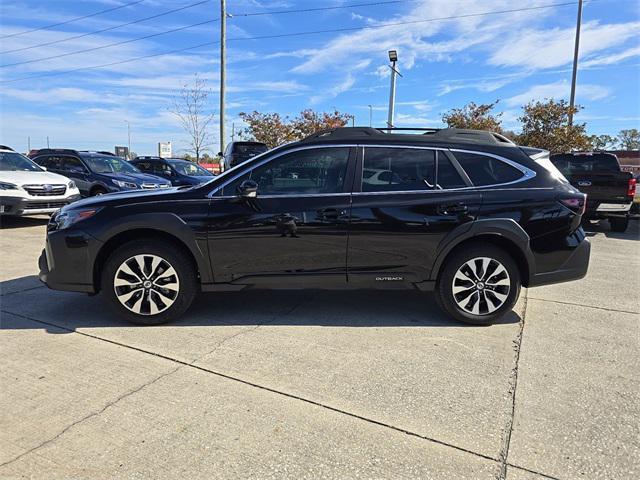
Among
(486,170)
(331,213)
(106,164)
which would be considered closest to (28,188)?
(106,164)

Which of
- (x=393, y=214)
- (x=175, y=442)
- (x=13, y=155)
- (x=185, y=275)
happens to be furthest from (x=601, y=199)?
(x=13, y=155)

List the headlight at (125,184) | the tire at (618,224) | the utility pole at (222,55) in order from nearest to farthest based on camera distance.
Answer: the tire at (618,224) < the headlight at (125,184) < the utility pole at (222,55)

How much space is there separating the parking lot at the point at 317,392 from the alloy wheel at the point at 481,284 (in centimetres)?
25

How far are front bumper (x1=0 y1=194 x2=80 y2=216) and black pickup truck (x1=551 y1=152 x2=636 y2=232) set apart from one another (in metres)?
11.2

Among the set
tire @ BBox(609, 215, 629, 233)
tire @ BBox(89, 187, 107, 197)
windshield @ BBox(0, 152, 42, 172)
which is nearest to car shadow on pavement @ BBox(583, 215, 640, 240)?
tire @ BBox(609, 215, 629, 233)

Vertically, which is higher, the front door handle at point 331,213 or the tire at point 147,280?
the front door handle at point 331,213

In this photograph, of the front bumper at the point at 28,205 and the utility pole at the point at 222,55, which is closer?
the front bumper at the point at 28,205

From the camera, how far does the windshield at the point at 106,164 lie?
12.4 metres

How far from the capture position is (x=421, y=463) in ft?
7.86

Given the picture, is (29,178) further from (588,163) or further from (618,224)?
(618,224)

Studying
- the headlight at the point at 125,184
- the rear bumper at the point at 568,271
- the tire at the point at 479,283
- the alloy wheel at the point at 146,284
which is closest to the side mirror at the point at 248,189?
the alloy wheel at the point at 146,284

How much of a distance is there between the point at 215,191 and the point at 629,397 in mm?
3539

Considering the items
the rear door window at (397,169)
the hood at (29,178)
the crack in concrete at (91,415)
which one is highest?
the rear door window at (397,169)

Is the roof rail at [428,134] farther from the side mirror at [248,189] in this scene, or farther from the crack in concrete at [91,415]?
the crack in concrete at [91,415]
